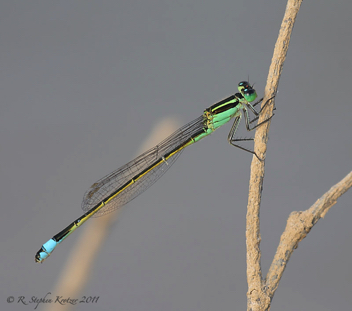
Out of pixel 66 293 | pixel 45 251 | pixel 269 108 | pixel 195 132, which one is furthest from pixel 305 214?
pixel 45 251

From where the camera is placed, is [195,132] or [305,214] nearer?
[305,214]

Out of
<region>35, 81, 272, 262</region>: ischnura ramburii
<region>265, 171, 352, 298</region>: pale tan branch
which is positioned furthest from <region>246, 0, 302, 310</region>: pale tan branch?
<region>35, 81, 272, 262</region>: ischnura ramburii

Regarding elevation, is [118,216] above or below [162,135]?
below

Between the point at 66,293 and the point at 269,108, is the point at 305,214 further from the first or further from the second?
the point at 66,293

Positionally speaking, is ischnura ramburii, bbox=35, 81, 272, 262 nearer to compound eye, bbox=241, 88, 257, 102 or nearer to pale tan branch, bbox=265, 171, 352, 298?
compound eye, bbox=241, 88, 257, 102

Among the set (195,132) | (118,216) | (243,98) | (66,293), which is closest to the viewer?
(243,98)

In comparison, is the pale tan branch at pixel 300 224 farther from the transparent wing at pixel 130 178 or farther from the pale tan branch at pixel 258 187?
the transparent wing at pixel 130 178
